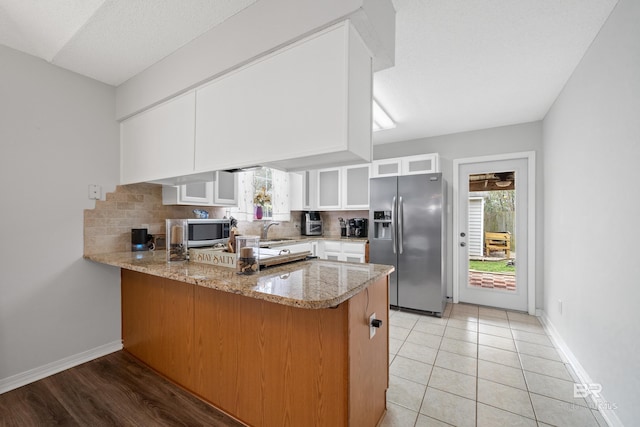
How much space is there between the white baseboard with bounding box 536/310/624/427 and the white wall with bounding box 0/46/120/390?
379cm

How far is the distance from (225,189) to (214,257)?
1469mm

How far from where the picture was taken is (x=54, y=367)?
2172 mm

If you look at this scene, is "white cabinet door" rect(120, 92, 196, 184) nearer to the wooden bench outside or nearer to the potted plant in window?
the potted plant in window

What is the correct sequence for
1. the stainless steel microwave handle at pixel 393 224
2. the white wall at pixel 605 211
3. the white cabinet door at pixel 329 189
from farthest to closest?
1. the white cabinet door at pixel 329 189
2. the stainless steel microwave handle at pixel 393 224
3. the white wall at pixel 605 211

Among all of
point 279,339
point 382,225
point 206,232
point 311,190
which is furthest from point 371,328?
point 311,190

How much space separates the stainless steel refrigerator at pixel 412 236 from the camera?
11.2 ft

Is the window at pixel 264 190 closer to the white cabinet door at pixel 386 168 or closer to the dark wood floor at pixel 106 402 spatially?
the white cabinet door at pixel 386 168

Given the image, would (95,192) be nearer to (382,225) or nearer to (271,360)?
(271,360)

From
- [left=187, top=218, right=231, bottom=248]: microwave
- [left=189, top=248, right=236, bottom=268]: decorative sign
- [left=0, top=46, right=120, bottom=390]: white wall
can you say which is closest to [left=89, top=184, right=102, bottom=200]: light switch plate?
[left=0, top=46, right=120, bottom=390]: white wall

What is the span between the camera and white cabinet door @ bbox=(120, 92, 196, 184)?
6.56 feet

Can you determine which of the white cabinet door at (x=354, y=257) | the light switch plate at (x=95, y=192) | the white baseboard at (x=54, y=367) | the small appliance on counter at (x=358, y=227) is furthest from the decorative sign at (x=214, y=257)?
the small appliance on counter at (x=358, y=227)

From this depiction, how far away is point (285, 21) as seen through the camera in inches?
56.7

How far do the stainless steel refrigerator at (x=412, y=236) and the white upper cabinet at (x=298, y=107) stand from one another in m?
2.23
